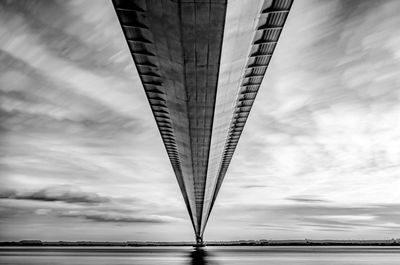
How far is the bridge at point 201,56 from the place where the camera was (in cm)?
1284

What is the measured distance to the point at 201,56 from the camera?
15766 millimetres

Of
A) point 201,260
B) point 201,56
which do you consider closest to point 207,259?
point 201,260

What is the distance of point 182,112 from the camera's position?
22.5 meters

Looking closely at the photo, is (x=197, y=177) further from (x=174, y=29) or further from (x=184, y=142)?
(x=174, y=29)

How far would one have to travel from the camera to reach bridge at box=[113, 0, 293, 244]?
12.8 m

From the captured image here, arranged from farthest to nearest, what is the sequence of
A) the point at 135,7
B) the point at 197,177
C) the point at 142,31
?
the point at 197,177 < the point at 142,31 < the point at 135,7

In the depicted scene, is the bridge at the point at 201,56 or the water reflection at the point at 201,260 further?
the water reflection at the point at 201,260

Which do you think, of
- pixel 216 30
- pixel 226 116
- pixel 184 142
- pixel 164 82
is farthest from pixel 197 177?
pixel 216 30

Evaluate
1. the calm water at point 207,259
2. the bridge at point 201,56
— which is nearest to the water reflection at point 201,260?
the calm water at point 207,259

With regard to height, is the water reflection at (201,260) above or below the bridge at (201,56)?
below

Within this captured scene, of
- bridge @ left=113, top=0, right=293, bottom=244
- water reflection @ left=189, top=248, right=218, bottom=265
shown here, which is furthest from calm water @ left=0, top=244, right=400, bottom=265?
bridge @ left=113, top=0, right=293, bottom=244

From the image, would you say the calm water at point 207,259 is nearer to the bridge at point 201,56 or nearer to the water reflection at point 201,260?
the water reflection at point 201,260

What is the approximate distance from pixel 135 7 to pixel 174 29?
146 centimetres

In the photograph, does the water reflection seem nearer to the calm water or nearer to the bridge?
the calm water
